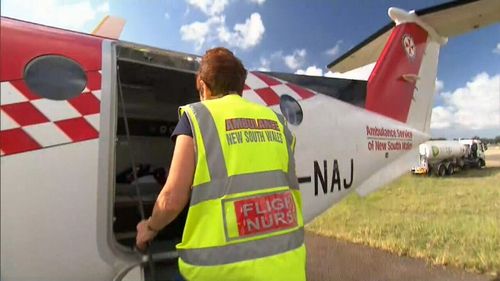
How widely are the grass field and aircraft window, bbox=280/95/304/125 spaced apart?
6.98ft

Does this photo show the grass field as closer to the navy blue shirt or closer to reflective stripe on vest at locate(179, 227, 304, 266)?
reflective stripe on vest at locate(179, 227, 304, 266)


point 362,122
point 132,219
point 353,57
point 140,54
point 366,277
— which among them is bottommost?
point 366,277

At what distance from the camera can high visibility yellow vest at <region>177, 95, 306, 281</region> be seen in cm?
125

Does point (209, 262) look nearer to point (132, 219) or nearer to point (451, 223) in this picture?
point (132, 219)

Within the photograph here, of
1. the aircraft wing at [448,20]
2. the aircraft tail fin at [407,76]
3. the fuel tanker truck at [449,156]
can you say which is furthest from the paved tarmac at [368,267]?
the fuel tanker truck at [449,156]

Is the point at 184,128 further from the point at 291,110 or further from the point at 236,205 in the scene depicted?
the point at 291,110

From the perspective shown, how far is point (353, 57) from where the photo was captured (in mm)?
5676

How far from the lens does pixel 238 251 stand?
125 cm

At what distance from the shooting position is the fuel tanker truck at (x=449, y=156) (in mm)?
21156

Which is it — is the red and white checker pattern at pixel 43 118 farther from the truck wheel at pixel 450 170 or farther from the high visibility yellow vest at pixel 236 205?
the truck wheel at pixel 450 170

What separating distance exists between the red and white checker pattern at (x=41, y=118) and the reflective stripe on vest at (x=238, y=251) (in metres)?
0.77

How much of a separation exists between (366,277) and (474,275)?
116 centimetres

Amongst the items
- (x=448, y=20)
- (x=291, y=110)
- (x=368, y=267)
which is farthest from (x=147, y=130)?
(x=448, y=20)

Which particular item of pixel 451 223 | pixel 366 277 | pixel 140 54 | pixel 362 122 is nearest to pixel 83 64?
pixel 140 54
